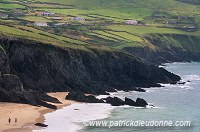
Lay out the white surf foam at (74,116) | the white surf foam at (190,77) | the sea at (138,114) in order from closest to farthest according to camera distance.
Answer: the white surf foam at (74,116), the sea at (138,114), the white surf foam at (190,77)

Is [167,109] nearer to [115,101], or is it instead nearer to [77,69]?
[115,101]

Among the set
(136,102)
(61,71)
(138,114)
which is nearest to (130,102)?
(136,102)

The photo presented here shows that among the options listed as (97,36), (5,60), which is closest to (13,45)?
(5,60)

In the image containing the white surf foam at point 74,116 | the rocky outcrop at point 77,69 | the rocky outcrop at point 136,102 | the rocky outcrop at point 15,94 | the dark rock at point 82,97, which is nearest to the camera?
the white surf foam at point 74,116

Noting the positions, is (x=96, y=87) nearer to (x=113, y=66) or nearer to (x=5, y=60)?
(x=113, y=66)

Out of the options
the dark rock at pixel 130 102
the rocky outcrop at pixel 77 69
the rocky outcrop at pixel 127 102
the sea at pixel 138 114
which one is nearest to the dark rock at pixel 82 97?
the sea at pixel 138 114

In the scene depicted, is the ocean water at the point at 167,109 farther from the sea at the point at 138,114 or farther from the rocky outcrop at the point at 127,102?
the rocky outcrop at the point at 127,102
